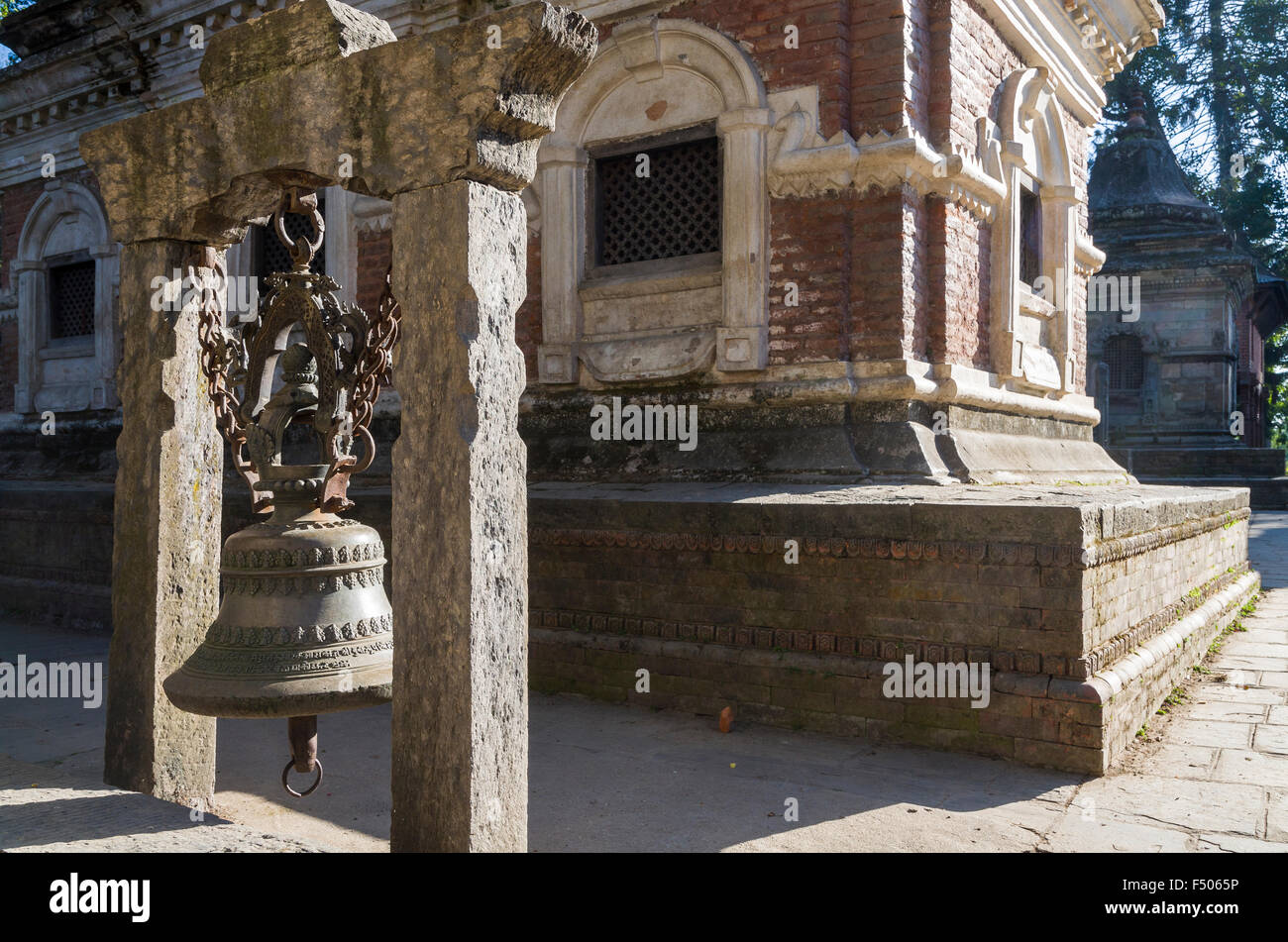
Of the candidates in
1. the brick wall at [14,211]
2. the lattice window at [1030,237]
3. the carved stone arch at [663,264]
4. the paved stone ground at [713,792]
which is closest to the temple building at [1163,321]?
the lattice window at [1030,237]

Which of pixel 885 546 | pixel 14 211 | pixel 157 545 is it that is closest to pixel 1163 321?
pixel 885 546

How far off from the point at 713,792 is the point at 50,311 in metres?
10.6

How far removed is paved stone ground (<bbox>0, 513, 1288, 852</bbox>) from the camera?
3525 mm

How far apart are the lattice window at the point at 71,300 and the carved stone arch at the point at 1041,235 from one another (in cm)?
974

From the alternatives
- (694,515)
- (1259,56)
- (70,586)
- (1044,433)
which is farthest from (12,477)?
(1259,56)

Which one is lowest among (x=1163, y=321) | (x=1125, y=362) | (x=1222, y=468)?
(x=1222, y=468)

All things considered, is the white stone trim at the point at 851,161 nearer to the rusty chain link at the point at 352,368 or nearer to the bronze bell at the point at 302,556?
the rusty chain link at the point at 352,368

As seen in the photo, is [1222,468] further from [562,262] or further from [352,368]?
[352,368]

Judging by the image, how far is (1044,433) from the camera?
8.41 metres

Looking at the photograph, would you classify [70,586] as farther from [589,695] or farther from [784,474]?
[784,474]

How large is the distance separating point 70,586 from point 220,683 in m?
7.27

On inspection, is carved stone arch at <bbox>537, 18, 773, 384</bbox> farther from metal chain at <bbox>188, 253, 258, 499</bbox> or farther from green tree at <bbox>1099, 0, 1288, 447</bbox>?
green tree at <bbox>1099, 0, 1288, 447</bbox>

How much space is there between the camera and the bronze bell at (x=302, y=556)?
3066 millimetres

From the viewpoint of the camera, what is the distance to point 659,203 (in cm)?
743
